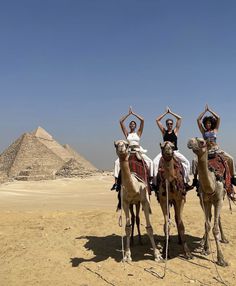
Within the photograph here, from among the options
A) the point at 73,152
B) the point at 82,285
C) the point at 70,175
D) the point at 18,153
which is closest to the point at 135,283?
the point at 82,285

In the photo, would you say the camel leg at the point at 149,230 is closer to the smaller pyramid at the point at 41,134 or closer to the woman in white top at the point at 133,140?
the woman in white top at the point at 133,140

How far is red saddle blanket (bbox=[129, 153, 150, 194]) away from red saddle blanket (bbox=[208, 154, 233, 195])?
1330 mm

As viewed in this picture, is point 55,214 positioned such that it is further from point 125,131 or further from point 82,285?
point 82,285

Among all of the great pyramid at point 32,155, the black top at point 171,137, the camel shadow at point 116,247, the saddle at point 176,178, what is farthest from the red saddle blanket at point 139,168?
the great pyramid at point 32,155

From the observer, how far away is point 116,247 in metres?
8.58

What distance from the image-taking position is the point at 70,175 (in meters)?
55.3

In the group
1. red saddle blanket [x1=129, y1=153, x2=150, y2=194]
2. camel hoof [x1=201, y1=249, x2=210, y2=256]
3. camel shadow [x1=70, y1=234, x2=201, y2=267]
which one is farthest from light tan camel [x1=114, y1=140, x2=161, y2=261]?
camel hoof [x1=201, y1=249, x2=210, y2=256]

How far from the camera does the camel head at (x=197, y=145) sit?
20.9ft

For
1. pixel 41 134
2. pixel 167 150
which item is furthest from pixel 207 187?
pixel 41 134

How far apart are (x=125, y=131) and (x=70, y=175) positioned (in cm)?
4767

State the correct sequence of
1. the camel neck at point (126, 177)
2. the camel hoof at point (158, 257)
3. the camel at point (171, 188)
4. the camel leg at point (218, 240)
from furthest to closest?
the camel hoof at point (158, 257) < the camel at point (171, 188) < the camel leg at point (218, 240) < the camel neck at point (126, 177)

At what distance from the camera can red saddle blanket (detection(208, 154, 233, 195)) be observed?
735 cm

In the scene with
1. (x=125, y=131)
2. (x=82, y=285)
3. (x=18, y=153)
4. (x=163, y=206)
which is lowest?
(x=82, y=285)

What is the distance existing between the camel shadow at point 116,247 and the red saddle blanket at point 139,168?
1.58 metres
